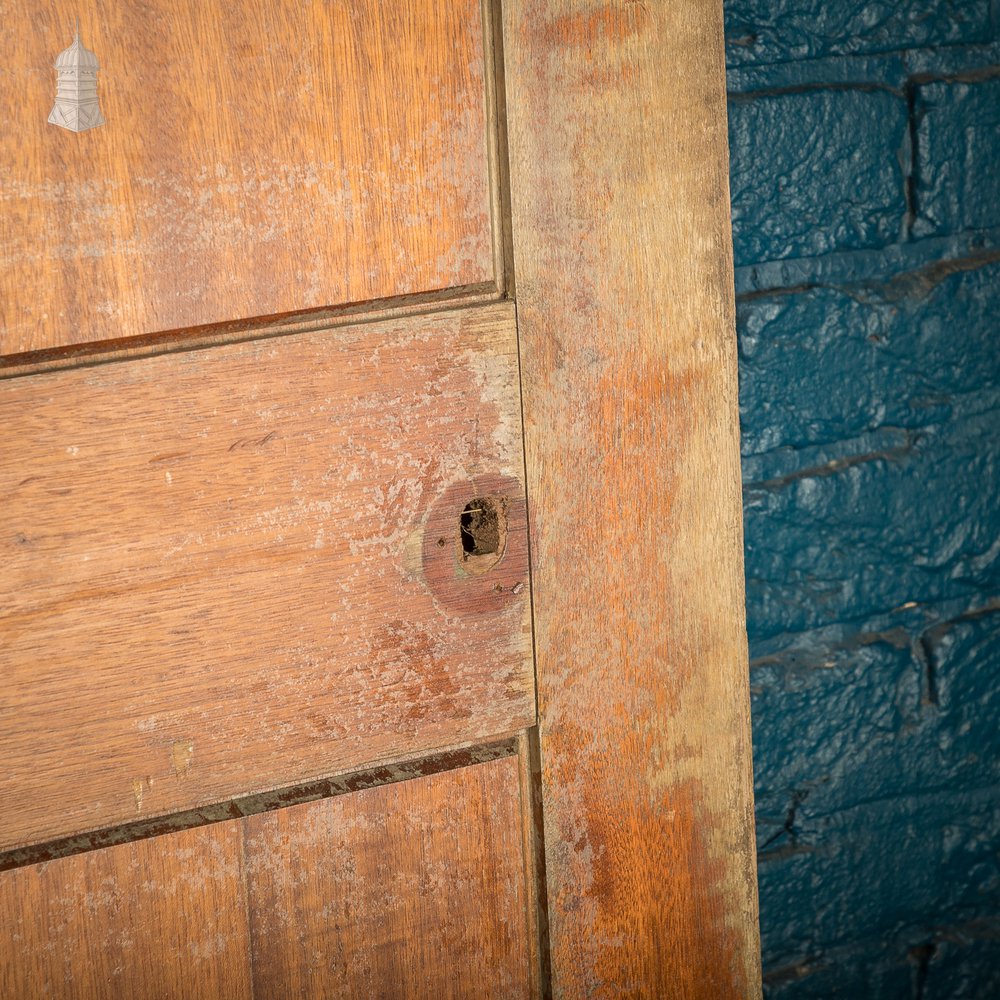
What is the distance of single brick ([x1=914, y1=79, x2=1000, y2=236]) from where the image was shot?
3.54ft

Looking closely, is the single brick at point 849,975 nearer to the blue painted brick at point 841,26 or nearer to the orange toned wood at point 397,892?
the orange toned wood at point 397,892

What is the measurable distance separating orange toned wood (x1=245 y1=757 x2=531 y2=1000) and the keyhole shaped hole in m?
0.12

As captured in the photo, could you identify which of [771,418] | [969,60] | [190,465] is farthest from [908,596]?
[190,465]

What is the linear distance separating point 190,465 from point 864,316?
0.75m

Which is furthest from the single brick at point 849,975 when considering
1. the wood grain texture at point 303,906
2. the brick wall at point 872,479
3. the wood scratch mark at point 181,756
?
the wood scratch mark at point 181,756

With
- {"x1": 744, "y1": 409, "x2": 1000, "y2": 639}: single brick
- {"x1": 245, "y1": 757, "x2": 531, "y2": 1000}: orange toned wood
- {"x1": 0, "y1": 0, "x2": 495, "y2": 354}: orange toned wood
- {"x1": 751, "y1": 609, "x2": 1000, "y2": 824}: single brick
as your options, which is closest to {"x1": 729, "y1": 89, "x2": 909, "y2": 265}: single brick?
{"x1": 744, "y1": 409, "x2": 1000, "y2": 639}: single brick

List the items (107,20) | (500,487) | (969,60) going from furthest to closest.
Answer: (969,60)
(500,487)
(107,20)

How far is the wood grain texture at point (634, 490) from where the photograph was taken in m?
0.61

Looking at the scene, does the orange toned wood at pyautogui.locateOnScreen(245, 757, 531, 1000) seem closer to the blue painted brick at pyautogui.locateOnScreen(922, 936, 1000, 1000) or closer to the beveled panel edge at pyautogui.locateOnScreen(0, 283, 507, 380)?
the beveled panel edge at pyautogui.locateOnScreen(0, 283, 507, 380)

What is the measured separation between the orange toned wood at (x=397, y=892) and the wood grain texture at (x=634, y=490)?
0.11 feet

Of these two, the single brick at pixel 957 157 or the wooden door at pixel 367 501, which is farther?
the single brick at pixel 957 157

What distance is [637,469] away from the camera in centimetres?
66

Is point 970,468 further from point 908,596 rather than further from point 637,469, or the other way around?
point 637,469

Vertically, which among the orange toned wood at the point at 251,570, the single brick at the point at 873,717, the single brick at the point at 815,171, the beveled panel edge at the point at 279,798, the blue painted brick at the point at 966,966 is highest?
the single brick at the point at 815,171
